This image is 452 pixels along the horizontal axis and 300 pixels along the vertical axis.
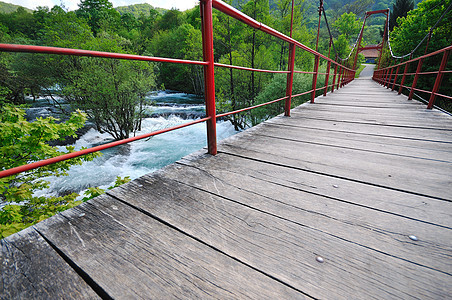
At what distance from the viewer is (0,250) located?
642 millimetres

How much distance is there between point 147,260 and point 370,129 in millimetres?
2204

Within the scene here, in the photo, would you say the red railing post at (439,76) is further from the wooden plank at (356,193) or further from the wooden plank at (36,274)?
the wooden plank at (36,274)

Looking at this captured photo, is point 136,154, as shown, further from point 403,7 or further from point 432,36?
point 403,7

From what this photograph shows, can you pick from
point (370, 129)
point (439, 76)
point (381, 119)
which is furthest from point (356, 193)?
point (439, 76)

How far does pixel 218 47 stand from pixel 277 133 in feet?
58.1

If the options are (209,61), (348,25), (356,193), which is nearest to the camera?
(356,193)

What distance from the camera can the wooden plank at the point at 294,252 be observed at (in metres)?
0.52

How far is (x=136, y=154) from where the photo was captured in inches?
356

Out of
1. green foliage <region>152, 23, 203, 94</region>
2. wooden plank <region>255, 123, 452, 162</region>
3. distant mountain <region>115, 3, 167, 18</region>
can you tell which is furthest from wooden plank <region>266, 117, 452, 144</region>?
distant mountain <region>115, 3, 167, 18</region>

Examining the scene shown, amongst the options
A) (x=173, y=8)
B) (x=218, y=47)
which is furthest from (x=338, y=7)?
(x=218, y=47)

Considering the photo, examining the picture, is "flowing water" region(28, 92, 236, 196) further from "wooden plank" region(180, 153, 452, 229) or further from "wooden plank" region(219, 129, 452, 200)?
"wooden plank" region(180, 153, 452, 229)

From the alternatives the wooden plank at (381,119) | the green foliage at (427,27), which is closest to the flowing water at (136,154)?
the wooden plank at (381,119)

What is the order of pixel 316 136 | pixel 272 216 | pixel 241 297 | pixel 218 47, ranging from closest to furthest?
pixel 241 297 → pixel 272 216 → pixel 316 136 → pixel 218 47

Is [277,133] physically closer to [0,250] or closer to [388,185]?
[388,185]
